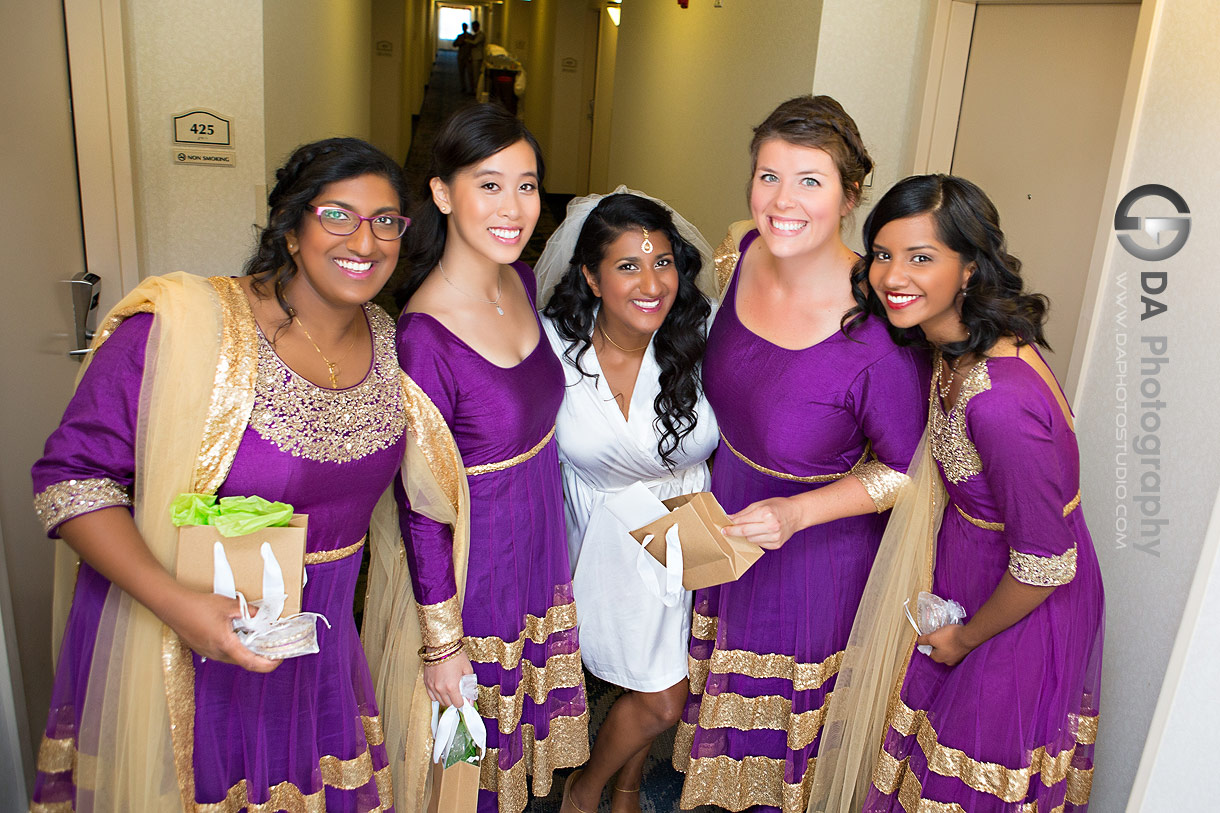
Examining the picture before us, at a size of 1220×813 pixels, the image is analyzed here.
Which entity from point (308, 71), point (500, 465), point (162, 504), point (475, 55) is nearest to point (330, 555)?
point (162, 504)

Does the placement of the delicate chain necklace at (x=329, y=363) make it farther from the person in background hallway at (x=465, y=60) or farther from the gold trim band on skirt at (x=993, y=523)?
the person in background hallway at (x=465, y=60)

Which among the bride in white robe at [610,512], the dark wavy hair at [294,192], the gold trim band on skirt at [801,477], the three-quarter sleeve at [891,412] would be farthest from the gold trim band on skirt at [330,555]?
the three-quarter sleeve at [891,412]

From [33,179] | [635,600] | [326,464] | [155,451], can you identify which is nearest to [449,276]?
[326,464]

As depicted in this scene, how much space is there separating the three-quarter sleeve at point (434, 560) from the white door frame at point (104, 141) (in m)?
1.40

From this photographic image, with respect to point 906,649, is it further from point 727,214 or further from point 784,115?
point 727,214

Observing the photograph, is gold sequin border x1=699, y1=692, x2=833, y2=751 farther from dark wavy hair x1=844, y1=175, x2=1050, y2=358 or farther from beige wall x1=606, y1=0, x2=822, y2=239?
beige wall x1=606, y1=0, x2=822, y2=239

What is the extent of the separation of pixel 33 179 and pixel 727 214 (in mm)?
3216

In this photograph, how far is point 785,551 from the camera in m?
2.25

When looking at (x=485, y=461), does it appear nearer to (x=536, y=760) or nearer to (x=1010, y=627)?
(x=536, y=760)

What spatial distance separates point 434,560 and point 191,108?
1.89 metres

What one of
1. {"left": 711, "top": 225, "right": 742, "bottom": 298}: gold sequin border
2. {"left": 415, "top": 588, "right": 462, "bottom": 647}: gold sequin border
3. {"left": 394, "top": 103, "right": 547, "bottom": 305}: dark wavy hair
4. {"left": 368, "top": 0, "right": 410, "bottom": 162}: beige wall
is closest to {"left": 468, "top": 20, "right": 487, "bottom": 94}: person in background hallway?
{"left": 368, "top": 0, "right": 410, "bottom": 162}: beige wall

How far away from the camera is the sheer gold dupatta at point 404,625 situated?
1.97 m

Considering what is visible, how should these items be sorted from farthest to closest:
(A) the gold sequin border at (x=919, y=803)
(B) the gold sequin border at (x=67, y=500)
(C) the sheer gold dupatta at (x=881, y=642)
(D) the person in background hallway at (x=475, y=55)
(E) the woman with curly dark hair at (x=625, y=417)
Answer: (D) the person in background hallway at (x=475, y=55) < (E) the woman with curly dark hair at (x=625, y=417) < (C) the sheer gold dupatta at (x=881, y=642) < (A) the gold sequin border at (x=919, y=803) < (B) the gold sequin border at (x=67, y=500)

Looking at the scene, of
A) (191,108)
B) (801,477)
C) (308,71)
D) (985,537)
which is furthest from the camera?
(308,71)
